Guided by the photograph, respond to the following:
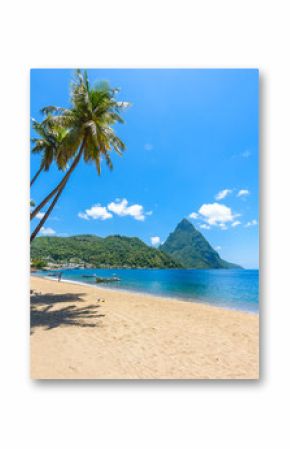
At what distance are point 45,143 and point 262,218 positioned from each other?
290 centimetres

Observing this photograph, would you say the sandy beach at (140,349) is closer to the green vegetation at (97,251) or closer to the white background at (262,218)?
the white background at (262,218)

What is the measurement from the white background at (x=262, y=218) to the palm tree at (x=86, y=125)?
28 centimetres

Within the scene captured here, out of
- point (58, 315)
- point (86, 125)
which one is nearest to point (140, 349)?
point (58, 315)

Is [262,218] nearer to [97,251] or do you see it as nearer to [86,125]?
[86,125]

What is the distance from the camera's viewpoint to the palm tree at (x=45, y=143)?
2893 millimetres

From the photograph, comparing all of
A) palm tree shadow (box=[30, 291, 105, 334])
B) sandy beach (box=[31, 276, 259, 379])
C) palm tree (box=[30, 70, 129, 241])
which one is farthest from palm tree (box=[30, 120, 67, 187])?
sandy beach (box=[31, 276, 259, 379])

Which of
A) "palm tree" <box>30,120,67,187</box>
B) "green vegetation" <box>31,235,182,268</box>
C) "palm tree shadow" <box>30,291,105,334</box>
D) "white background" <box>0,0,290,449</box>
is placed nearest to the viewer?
"white background" <box>0,0,290,449</box>

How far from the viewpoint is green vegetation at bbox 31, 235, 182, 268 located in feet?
12.6

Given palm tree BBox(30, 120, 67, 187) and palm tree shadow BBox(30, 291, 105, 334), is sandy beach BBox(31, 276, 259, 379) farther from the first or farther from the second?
palm tree BBox(30, 120, 67, 187)

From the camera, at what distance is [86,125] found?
3236 mm

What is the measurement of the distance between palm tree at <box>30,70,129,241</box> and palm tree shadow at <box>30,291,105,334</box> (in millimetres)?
858

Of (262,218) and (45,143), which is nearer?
(262,218)
